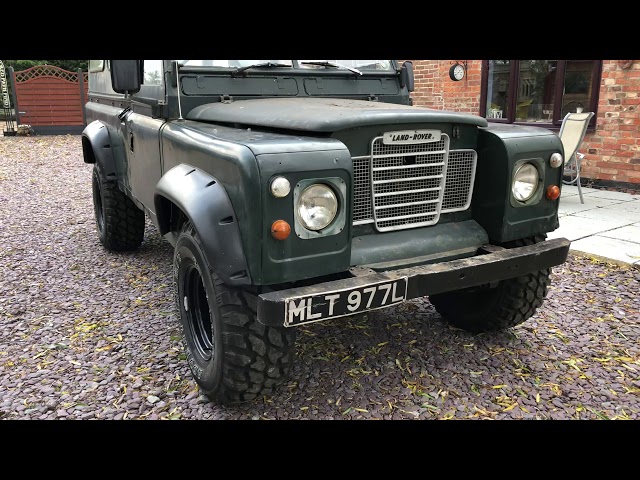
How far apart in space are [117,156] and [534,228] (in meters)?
3.34

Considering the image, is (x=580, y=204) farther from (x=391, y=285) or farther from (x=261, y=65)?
(x=391, y=285)

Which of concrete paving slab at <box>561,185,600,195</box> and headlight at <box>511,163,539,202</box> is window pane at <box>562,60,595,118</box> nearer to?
concrete paving slab at <box>561,185,600,195</box>

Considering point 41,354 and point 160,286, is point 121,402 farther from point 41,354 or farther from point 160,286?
point 160,286

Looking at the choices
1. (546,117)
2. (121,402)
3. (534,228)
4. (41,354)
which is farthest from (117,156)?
(546,117)

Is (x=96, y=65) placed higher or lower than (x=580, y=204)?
higher

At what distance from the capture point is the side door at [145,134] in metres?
3.42

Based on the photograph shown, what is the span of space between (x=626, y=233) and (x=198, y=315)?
14.7 feet

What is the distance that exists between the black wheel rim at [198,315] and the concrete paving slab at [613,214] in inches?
188

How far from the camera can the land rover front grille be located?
8.52 ft

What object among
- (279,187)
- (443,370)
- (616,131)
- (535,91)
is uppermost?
(535,91)

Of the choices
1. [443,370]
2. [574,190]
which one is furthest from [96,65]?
[574,190]

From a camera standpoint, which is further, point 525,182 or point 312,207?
point 525,182

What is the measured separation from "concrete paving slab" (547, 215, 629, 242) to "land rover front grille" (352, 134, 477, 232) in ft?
9.23

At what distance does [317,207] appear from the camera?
2.28m
